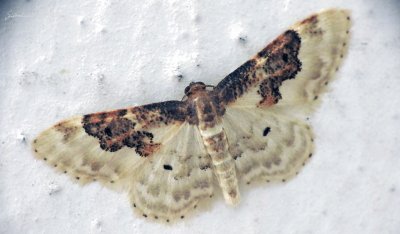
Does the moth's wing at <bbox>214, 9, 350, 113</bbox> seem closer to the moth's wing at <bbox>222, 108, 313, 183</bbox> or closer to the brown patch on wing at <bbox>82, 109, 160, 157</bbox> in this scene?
the moth's wing at <bbox>222, 108, 313, 183</bbox>

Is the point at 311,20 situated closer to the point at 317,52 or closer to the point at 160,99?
the point at 317,52

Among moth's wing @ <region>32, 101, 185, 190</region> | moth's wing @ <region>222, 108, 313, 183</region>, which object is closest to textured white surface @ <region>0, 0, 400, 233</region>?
moth's wing @ <region>222, 108, 313, 183</region>

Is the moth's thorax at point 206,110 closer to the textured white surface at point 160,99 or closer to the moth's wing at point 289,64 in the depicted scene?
the moth's wing at point 289,64

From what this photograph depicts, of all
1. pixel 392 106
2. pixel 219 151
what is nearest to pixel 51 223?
pixel 219 151

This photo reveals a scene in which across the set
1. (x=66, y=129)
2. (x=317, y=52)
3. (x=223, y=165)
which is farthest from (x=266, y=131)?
(x=66, y=129)

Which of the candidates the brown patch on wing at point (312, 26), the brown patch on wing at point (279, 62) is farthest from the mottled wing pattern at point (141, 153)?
the brown patch on wing at point (312, 26)

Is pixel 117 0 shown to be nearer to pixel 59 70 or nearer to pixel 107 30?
pixel 107 30
